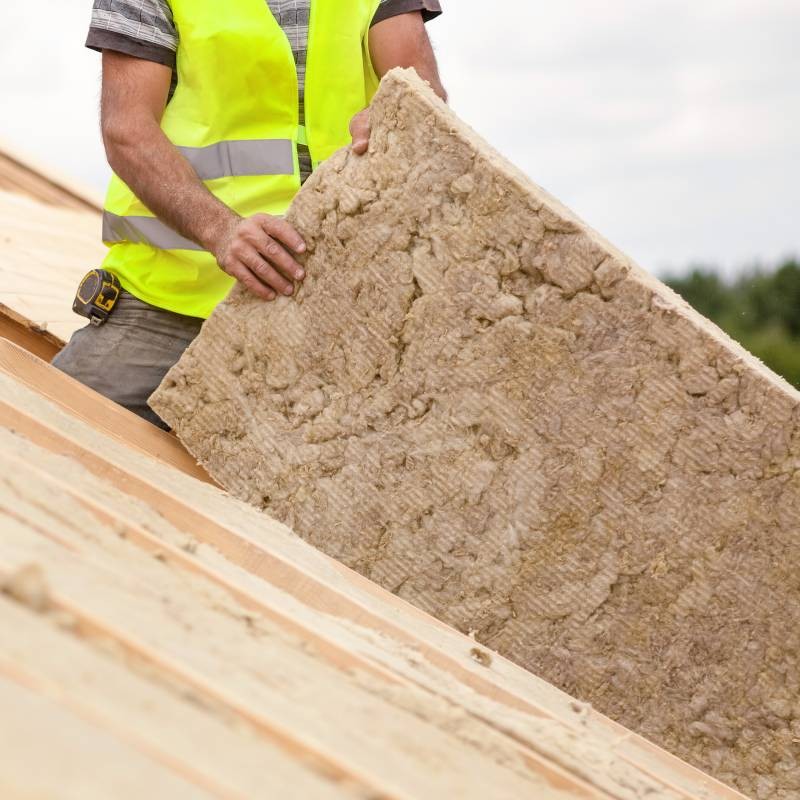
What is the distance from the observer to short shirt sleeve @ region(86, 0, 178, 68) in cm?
288

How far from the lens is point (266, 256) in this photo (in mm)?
2529

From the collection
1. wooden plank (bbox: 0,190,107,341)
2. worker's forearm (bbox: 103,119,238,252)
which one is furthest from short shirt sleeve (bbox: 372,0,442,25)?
wooden plank (bbox: 0,190,107,341)

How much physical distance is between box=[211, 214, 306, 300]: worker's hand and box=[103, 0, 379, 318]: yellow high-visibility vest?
0.48 m

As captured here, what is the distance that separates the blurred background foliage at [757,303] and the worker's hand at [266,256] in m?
16.2

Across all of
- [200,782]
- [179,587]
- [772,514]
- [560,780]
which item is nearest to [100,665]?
[200,782]

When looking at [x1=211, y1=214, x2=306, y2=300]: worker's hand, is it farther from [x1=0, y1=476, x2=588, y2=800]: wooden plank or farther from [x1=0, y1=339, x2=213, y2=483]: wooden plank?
[x1=0, y1=476, x2=588, y2=800]: wooden plank

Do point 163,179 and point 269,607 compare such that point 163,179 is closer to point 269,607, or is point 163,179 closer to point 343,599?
point 343,599

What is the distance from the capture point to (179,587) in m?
1.35

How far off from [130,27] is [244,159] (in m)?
0.46

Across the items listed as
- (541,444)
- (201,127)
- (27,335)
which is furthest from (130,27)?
(541,444)

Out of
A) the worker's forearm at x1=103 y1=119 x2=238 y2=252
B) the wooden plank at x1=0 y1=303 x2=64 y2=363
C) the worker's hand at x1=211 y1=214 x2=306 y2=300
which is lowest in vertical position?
the wooden plank at x1=0 y1=303 x2=64 y2=363

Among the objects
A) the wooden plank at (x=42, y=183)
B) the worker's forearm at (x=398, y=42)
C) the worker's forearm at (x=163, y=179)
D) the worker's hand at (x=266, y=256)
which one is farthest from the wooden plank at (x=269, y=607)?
the wooden plank at (x=42, y=183)

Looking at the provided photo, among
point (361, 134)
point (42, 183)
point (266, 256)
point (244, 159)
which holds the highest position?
point (361, 134)

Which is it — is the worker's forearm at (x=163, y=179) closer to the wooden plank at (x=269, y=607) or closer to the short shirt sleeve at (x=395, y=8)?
the short shirt sleeve at (x=395, y=8)
